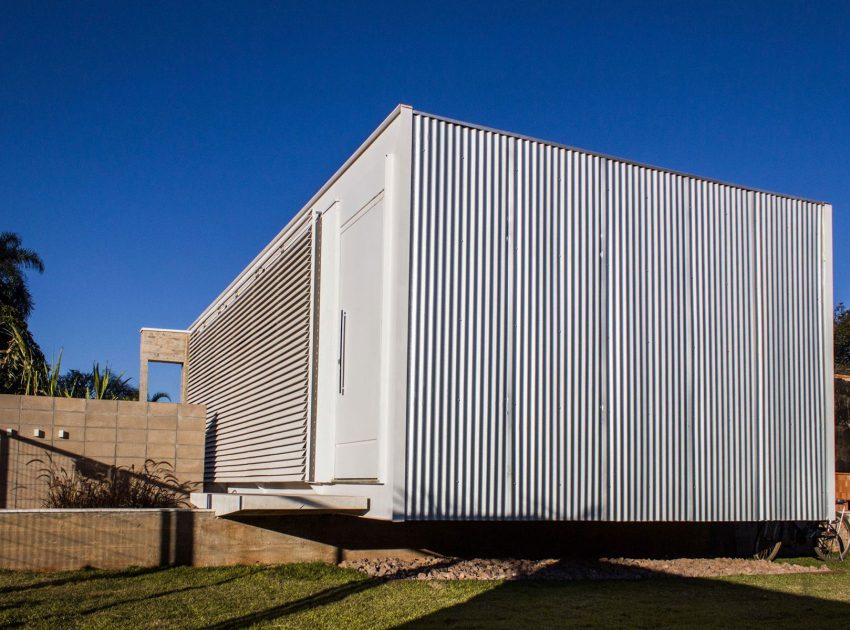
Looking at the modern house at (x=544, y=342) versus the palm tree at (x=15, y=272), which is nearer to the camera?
the modern house at (x=544, y=342)

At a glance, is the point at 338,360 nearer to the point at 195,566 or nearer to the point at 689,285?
the point at 195,566

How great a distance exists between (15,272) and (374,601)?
24086 millimetres

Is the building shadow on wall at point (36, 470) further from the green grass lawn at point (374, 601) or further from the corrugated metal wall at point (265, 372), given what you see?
the green grass lawn at point (374, 601)

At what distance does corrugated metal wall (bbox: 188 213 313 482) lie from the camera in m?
11.8

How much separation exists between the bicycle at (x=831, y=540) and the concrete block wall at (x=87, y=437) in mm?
9695

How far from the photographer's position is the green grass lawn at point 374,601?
7484 millimetres

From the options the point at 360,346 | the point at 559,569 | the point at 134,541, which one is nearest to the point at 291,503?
the point at 360,346

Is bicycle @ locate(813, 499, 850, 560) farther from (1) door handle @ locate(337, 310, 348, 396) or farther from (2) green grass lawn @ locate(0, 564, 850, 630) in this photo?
(1) door handle @ locate(337, 310, 348, 396)

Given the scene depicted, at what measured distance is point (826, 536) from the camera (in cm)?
1284

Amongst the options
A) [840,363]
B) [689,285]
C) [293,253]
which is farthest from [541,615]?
[840,363]

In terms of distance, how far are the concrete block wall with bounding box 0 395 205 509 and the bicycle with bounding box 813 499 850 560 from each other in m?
9.70

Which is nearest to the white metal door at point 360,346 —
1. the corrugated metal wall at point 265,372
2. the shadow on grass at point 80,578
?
the corrugated metal wall at point 265,372

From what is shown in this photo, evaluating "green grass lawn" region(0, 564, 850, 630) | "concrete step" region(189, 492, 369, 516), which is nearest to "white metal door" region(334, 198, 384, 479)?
"concrete step" region(189, 492, 369, 516)

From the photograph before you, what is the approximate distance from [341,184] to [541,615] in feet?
18.7
